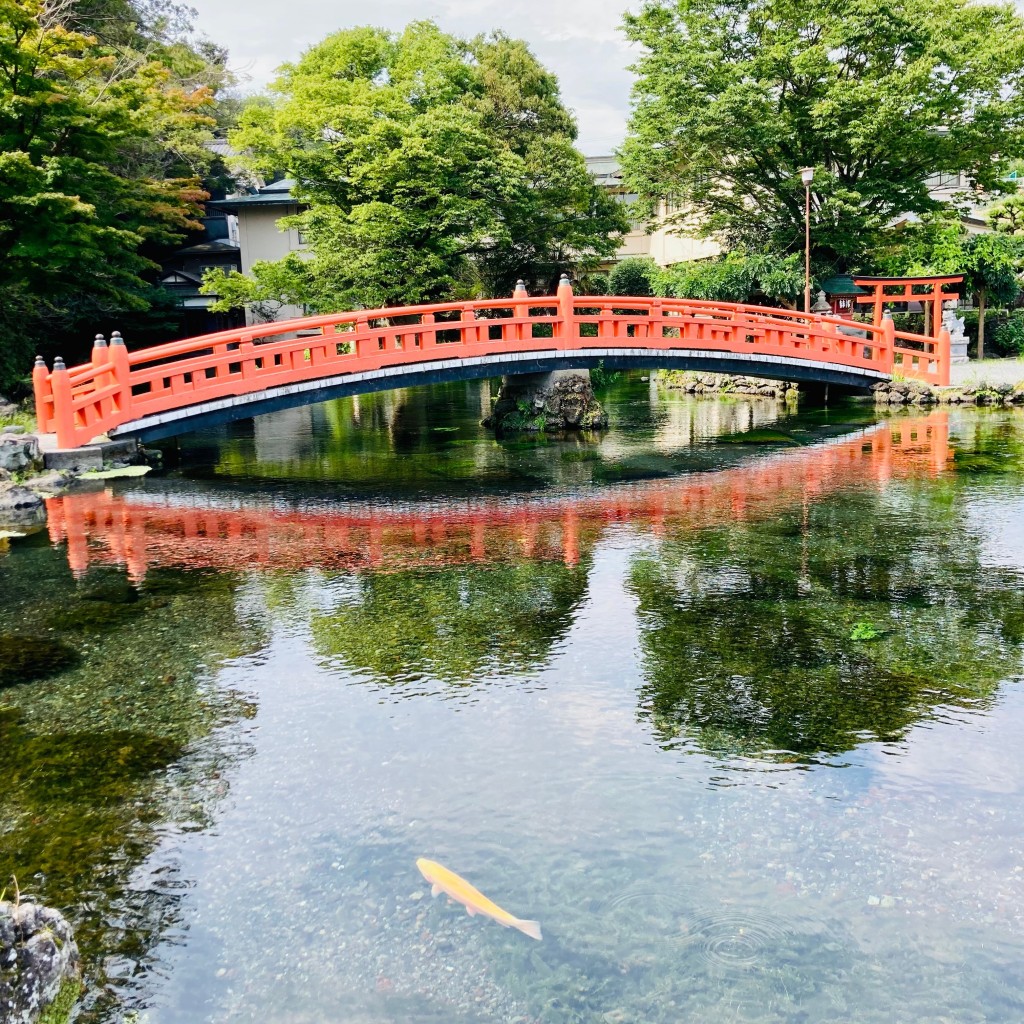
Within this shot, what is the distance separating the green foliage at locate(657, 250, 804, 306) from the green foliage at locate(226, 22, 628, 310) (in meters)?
2.45

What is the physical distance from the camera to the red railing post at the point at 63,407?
13625 millimetres

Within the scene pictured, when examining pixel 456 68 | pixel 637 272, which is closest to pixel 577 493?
pixel 456 68

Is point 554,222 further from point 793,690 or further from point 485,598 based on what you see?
point 793,690

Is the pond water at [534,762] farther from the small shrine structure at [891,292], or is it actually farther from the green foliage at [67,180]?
the small shrine structure at [891,292]

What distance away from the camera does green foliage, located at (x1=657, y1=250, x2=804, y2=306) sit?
26.0 meters

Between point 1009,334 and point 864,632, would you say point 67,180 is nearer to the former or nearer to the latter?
point 864,632

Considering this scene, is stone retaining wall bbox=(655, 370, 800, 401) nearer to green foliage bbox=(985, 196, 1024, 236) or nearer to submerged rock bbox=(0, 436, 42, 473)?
green foliage bbox=(985, 196, 1024, 236)

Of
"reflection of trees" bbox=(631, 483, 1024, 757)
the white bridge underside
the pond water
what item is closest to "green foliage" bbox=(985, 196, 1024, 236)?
the white bridge underside

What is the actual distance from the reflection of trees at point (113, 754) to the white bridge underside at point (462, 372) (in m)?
6.32

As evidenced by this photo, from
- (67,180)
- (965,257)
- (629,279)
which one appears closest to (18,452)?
(67,180)

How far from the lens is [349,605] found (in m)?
8.27

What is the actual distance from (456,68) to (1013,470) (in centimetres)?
1969

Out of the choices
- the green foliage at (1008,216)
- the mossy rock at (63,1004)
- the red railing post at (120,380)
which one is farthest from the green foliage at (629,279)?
the mossy rock at (63,1004)

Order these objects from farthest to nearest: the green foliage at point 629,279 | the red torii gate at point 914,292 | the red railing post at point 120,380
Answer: the green foliage at point 629,279, the red torii gate at point 914,292, the red railing post at point 120,380
